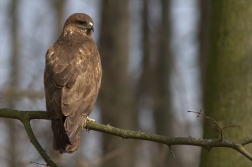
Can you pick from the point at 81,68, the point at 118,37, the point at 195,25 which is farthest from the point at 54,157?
the point at 195,25

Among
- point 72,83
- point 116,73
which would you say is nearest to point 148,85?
point 116,73

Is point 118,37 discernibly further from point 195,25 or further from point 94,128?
point 94,128

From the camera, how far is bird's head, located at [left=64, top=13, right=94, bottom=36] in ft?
25.6

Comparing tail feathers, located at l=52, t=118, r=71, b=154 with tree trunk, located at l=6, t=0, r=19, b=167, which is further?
tree trunk, located at l=6, t=0, r=19, b=167

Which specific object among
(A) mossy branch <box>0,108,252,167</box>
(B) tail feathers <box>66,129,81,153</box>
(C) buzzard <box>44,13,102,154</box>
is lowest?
(B) tail feathers <box>66,129,81,153</box>

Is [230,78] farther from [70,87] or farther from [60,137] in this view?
[60,137]

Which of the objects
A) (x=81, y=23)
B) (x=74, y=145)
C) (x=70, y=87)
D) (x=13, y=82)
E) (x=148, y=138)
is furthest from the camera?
(x=13, y=82)

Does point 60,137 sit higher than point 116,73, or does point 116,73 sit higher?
point 116,73

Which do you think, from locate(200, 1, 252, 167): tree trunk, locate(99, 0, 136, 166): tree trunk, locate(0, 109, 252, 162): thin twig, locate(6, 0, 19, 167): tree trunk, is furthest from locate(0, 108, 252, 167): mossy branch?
locate(99, 0, 136, 166): tree trunk

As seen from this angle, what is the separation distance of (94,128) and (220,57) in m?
2.41

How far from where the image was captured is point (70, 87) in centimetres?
603

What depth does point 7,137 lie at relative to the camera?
1340cm

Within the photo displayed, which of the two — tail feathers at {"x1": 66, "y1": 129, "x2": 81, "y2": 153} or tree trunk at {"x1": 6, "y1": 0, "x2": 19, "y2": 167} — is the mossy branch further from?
tree trunk at {"x1": 6, "y1": 0, "x2": 19, "y2": 167}

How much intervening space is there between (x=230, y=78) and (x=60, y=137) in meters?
2.46
